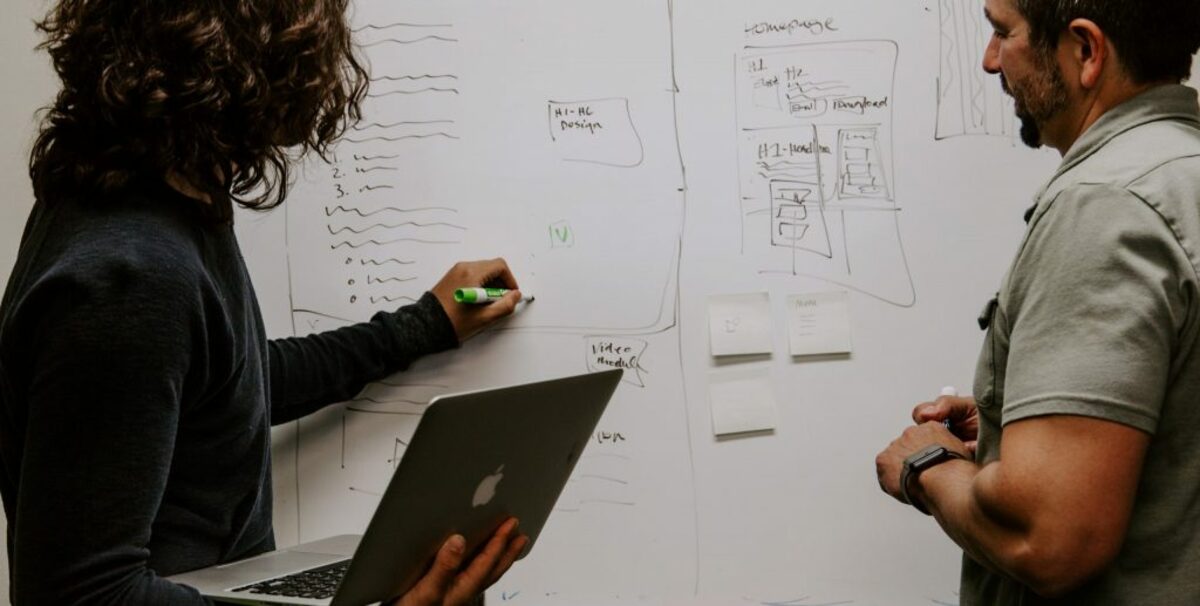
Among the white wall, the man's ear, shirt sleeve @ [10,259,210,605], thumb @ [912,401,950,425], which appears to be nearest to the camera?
shirt sleeve @ [10,259,210,605]

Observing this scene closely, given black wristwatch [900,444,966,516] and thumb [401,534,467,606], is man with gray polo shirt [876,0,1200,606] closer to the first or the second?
black wristwatch [900,444,966,516]

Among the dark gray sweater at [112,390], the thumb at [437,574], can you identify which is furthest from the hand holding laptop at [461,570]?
the dark gray sweater at [112,390]

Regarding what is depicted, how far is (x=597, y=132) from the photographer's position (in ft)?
5.09

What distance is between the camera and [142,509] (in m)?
0.92

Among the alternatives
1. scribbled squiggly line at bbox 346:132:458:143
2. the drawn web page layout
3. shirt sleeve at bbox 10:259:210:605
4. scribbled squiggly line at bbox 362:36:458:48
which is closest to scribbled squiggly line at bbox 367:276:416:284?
the drawn web page layout

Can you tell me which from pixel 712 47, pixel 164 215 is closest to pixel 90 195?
pixel 164 215

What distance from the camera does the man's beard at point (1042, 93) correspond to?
A: 106 cm

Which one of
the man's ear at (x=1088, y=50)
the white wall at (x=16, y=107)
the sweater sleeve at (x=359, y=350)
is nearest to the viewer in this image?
the man's ear at (x=1088, y=50)

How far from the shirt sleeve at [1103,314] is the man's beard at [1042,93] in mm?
163

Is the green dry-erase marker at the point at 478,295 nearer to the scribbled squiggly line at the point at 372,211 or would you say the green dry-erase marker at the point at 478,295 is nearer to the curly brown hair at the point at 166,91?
the scribbled squiggly line at the point at 372,211

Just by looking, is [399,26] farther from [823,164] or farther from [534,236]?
[823,164]

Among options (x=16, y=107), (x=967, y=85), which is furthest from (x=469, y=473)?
(x=16, y=107)

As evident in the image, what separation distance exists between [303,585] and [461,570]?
0.17m

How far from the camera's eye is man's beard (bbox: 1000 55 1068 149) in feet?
3.48
